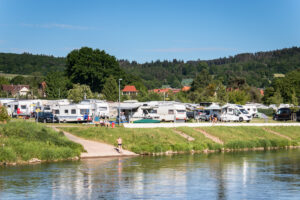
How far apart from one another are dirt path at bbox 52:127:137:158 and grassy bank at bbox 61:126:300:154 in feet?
3.10

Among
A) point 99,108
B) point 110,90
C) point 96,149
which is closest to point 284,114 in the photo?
point 99,108

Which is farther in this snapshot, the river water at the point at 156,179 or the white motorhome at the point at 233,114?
the white motorhome at the point at 233,114

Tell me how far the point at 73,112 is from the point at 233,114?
81.2 feet

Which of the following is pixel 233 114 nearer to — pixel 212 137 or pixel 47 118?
pixel 212 137

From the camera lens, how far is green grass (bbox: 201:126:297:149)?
193ft

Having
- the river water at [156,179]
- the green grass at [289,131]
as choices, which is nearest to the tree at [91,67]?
the green grass at [289,131]

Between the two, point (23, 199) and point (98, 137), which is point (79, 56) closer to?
point (98, 137)

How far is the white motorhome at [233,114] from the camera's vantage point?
257 ft

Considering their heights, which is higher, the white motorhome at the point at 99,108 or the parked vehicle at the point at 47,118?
the white motorhome at the point at 99,108

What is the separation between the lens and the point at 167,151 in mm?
52562

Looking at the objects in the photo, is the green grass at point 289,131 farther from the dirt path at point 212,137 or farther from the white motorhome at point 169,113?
the white motorhome at point 169,113

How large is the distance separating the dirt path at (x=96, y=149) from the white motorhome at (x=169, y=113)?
22976 millimetres

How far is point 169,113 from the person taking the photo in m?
73.7

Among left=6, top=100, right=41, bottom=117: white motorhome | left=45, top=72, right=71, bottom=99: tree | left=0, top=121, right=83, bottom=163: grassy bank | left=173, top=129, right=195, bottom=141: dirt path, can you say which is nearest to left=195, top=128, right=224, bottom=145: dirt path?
left=173, top=129, right=195, bottom=141: dirt path
